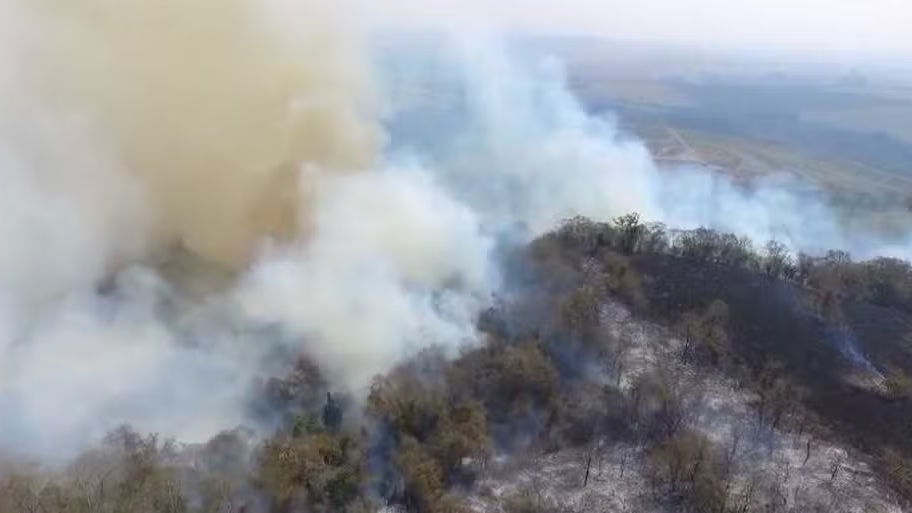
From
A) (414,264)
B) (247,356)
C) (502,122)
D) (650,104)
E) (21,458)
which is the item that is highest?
(650,104)

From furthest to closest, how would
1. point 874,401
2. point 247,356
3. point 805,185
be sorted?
1. point 805,185
2. point 247,356
3. point 874,401

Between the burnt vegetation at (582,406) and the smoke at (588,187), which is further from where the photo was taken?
the smoke at (588,187)

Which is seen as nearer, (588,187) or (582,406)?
(582,406)

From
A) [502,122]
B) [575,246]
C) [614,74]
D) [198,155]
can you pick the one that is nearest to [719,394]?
[575,246]

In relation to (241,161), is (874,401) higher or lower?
lower

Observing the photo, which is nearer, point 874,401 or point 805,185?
point 874,401

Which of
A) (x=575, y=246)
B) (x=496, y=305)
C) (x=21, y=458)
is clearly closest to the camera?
(x=21, y=458)

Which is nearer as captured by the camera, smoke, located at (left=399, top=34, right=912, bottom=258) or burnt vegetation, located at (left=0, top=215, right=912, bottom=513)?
burnt vegetation, located at (left=0, top=215, right=912, bottom=513)

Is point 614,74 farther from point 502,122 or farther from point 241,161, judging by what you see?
point 241,161
